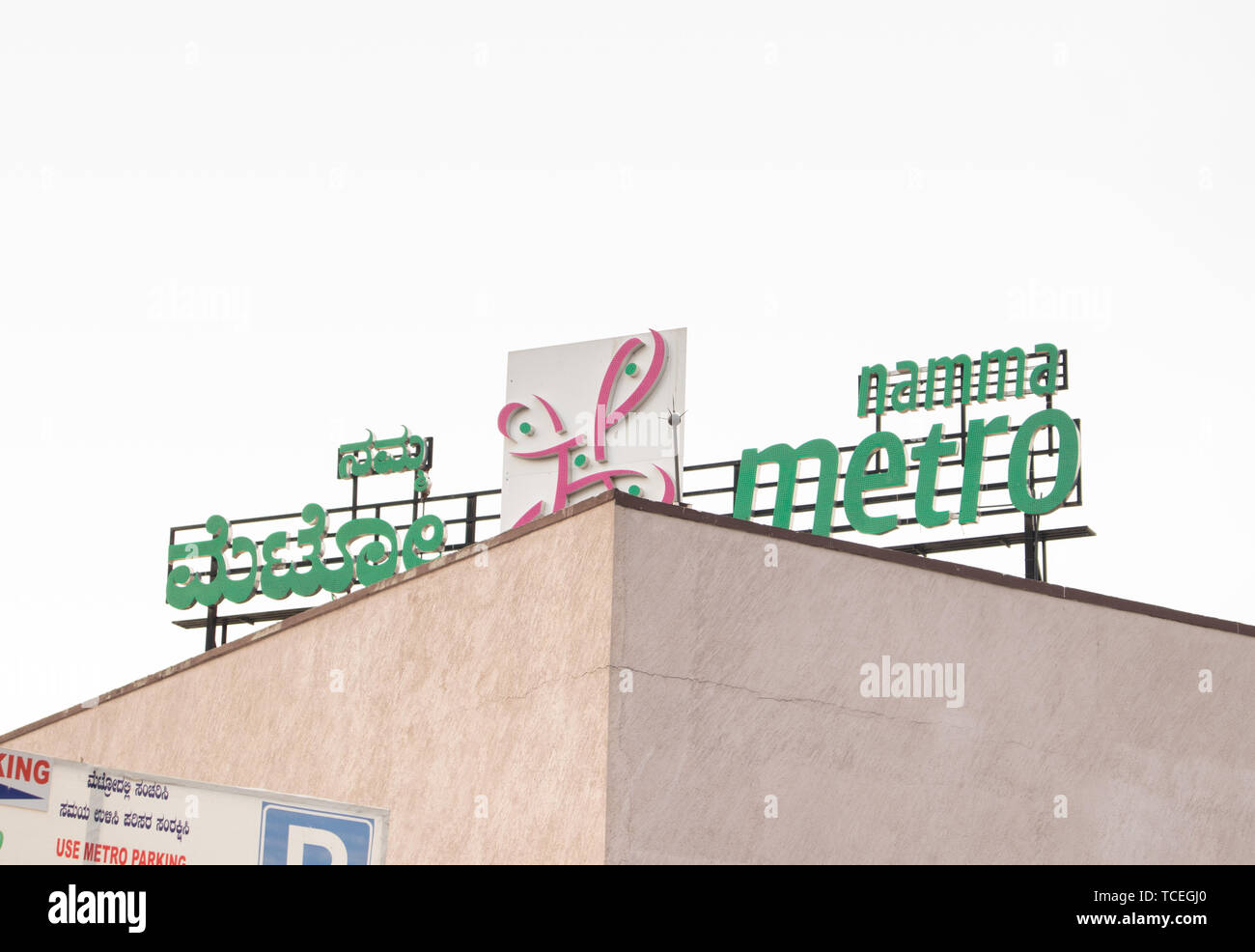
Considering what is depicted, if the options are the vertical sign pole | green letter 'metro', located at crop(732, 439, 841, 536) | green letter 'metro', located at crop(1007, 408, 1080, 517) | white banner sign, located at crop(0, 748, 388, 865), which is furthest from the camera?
the vertical sign pole

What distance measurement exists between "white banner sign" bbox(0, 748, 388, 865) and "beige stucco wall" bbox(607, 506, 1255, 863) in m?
3.83

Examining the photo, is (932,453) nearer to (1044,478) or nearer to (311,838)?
(1044,478)

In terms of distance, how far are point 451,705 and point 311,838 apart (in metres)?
5.35

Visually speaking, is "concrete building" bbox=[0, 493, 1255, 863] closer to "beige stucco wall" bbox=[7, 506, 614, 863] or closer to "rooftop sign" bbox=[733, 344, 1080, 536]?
"beige stucco wall" bbox=[7, 506, 614, 863]

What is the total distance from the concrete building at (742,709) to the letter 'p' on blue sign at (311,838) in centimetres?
370

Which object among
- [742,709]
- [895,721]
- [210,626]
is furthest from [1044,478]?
[210,626]

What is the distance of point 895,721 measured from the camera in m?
13.5

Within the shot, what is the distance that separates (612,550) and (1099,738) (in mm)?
5113

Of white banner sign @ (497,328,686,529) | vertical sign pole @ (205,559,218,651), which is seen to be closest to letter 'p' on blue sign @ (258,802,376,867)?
white banner sign @ (497,328,686,529)

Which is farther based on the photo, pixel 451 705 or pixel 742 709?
pixel 451 705

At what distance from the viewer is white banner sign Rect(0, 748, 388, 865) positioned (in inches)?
307

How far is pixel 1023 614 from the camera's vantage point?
47.5 feet

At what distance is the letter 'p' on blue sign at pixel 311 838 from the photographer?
8.38 metres
